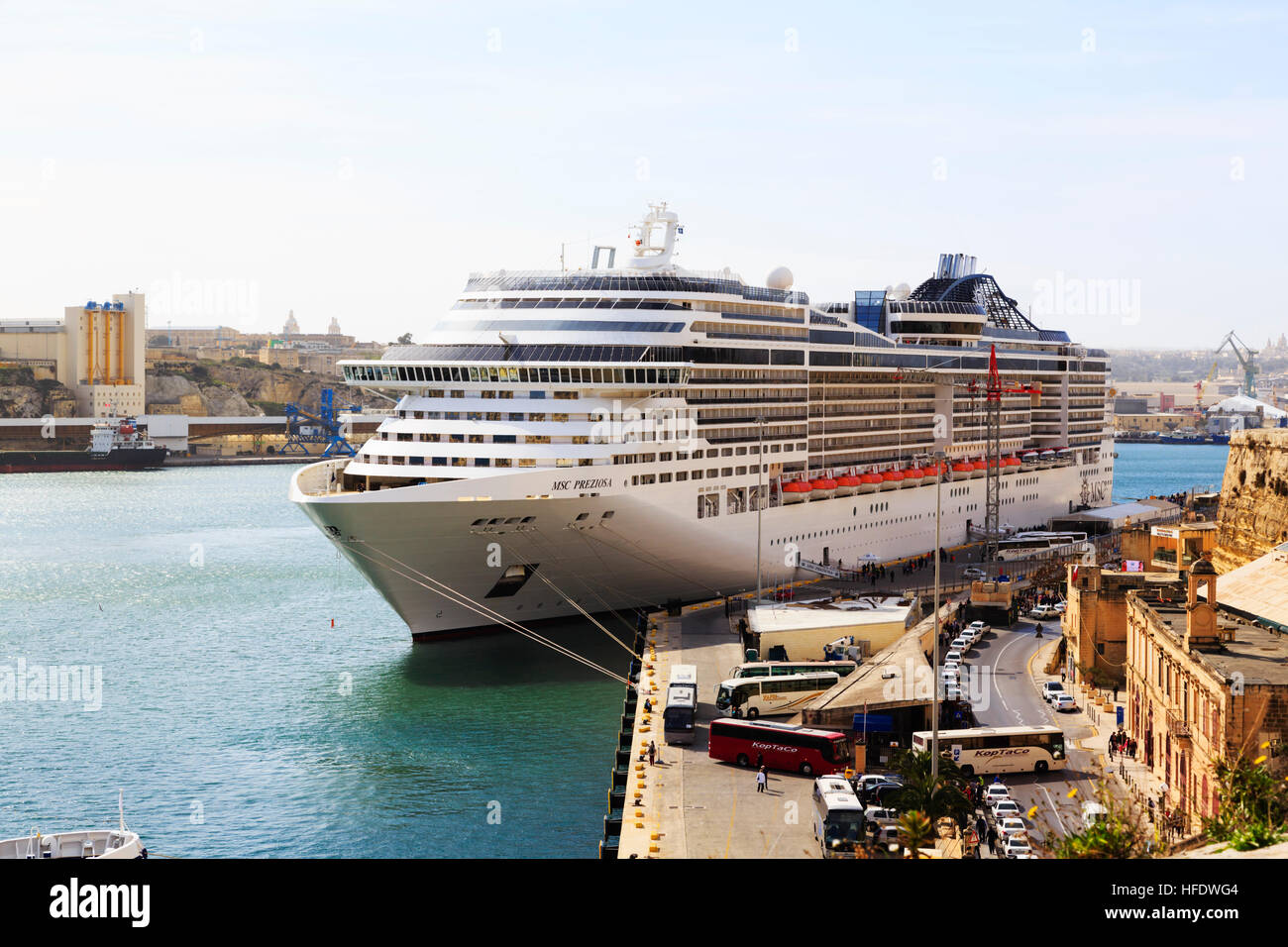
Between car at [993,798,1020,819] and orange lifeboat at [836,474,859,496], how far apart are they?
79.8 feet

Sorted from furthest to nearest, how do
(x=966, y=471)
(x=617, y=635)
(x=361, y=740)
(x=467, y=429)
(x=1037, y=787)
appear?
1. (x=966, y=471)
2. (x=617, y=635)
3. (x=467, y=429)
4. (x=361, y=740)
5. (x=1037, y=787)

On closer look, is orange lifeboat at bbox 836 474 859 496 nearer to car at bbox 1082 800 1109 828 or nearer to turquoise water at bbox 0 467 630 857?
turquoise water at bbox 0 467 630 857

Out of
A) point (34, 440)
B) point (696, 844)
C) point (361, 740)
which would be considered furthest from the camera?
point (34, 440)

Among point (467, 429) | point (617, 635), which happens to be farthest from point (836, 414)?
point (467, 429)

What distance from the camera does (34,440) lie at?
439ft

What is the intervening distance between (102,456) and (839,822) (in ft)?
405

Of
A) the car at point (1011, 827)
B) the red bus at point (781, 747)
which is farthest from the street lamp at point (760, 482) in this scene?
the car at point (1011, 827)

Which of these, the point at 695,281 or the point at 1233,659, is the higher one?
the point at 695,281

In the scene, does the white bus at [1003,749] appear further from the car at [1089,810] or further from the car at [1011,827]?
the car at [1011,827]

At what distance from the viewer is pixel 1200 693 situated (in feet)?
63.1

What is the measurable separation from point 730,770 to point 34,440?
421 ft

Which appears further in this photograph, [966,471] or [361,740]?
[966,471]
